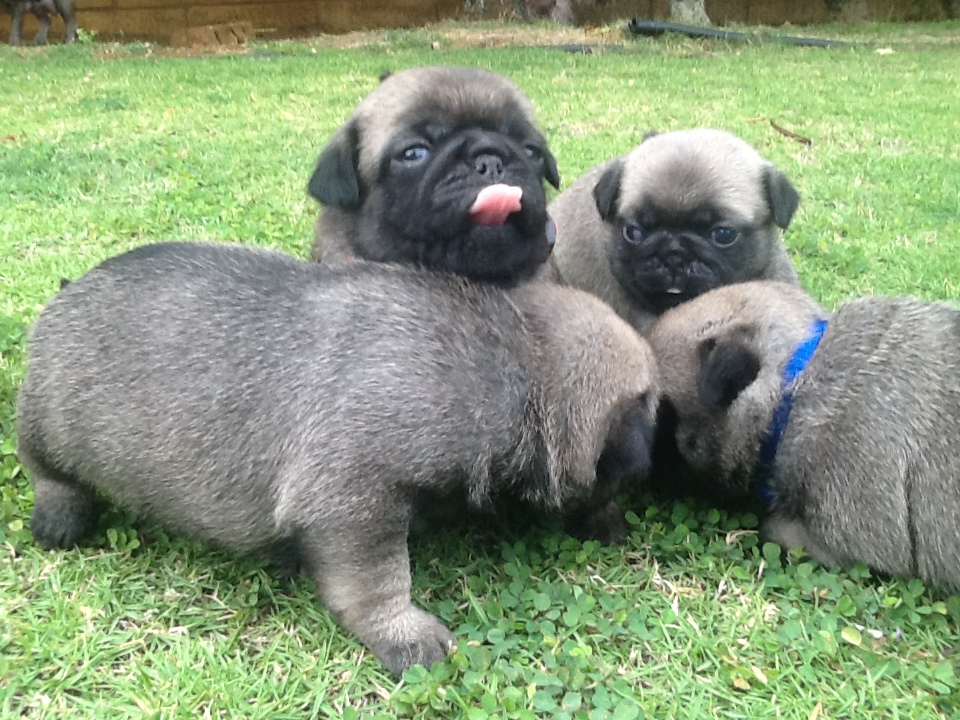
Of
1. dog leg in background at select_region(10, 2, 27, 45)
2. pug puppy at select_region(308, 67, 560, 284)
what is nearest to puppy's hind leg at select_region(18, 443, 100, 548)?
pug puppy at select_region(308, 67, 560, 284)

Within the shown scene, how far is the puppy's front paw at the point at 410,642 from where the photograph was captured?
2.69m

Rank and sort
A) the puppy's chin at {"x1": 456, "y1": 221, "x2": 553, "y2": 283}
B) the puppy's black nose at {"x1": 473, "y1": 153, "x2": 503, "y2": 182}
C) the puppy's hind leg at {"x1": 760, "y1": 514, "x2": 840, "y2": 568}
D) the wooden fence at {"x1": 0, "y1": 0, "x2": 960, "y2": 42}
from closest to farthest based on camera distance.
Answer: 1. the puppy's hind leg at {"x1": 760, "y1": 514, "x2": 840, "y2": 568}
2. the puppy's chin at {"x1": 456, "y1": 221, "x2": 553, "y2": 283}
3. the puppy's black nose at {"x1": 473, "y1": 153, "x2": 503, "y2": 182}
4. the wooden fence at {"x1": 0, "y1": 0, "x2": 960, "y2": 42}

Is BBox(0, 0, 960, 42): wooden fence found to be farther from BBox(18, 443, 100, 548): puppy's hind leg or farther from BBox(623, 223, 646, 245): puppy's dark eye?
BBox(18, 443, 100, 548): puppy's hind leg

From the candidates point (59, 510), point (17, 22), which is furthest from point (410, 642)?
point (17, 22)

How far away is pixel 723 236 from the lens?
176 inches

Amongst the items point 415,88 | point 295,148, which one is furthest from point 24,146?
point 415,88

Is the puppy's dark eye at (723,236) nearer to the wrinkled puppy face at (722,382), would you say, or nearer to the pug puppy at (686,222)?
the pug puppy at (686,222)

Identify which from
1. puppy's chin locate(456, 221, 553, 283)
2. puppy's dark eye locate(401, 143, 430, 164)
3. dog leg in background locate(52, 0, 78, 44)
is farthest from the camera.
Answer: dog leg in background locate(52, 0, 78, 44)

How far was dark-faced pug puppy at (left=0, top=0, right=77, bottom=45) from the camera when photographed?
60.5ft

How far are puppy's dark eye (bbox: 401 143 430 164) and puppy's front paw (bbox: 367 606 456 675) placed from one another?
6.15ft

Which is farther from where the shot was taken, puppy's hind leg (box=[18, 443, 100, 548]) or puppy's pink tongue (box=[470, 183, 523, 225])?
puppy's pink tongue (box=[470, 183, 523, 225])

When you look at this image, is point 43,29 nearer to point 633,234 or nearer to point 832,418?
point 633,234

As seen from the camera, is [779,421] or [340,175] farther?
[340,175]

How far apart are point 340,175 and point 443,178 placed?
644 millimetres
